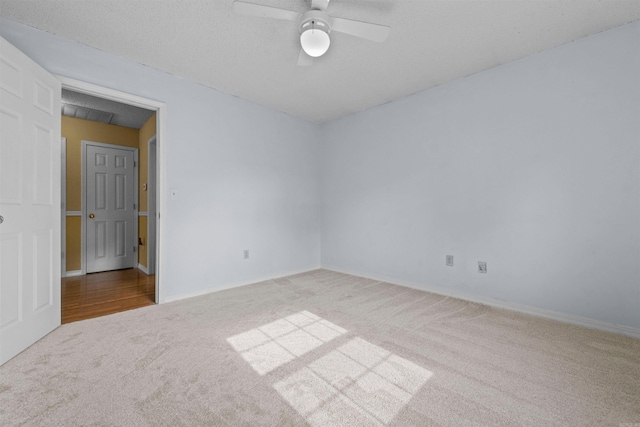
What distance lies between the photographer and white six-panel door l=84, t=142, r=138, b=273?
428cm

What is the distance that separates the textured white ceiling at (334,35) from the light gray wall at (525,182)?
299mm

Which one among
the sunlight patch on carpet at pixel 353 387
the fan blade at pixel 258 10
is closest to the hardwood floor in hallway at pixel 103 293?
the sunlight patch on carpet at pixel 353 387

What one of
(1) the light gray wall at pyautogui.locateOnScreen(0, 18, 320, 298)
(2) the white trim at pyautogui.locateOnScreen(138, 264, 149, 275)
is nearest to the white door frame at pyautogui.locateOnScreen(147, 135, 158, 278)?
(2) the white trim at pyautogui.locateOnScreen(138, 264, 149, 275)

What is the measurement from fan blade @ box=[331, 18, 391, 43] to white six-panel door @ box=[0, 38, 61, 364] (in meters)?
2.17

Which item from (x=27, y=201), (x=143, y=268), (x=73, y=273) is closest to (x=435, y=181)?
(x=27, y=201)

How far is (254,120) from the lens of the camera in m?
3.71

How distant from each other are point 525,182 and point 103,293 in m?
4.85

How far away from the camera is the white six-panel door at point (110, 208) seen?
4277 mm

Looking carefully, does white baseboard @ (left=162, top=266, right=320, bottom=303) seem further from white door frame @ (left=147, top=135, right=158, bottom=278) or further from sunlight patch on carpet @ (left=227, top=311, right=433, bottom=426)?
white door frame @ (left=147, top=135, right=158, bottom=278)

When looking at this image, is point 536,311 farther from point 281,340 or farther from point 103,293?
point 103,293

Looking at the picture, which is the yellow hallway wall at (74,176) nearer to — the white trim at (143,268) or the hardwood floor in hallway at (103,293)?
the hardwood floor in hallway at (103,293)

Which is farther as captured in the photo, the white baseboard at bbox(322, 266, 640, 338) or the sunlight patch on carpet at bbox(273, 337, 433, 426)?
the white baseboard at bbox(322, 266, 640, 338)

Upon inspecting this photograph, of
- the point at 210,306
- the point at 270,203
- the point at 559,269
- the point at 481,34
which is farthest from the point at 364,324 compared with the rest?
the point at 481,34

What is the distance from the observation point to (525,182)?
2.58 m
